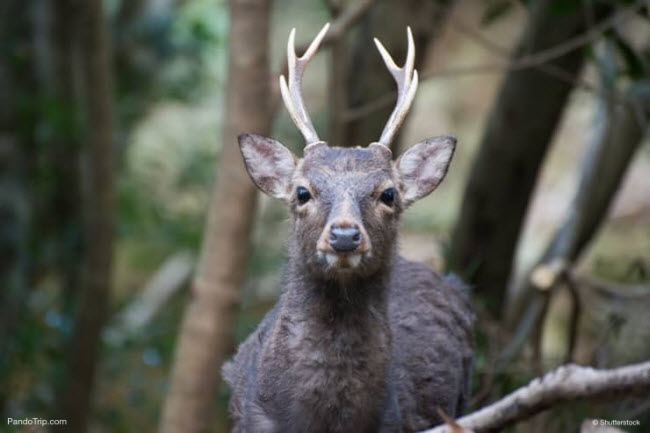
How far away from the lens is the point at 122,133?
10.5m

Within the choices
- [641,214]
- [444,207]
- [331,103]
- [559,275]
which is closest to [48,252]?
[331,103]

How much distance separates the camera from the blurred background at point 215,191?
19.6ft

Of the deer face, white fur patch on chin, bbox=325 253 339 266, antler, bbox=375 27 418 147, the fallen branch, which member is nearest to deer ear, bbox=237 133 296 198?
the deer face

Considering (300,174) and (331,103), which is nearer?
(300,174)

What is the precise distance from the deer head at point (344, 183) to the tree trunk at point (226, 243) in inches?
46.6

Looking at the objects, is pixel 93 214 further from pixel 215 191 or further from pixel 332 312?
pixel 332 312

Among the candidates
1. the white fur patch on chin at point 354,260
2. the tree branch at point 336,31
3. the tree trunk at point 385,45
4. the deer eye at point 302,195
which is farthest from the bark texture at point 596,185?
the white fur patch on chin at point 354,260

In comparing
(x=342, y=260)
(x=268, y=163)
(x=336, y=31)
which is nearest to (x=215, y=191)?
(x=336, y=31)

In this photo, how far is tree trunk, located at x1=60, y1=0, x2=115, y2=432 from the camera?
23.9ft

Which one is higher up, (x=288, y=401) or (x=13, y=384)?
(x=13, y=384)

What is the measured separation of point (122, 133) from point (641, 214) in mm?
8483

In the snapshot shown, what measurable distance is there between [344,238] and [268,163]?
2.53 ft

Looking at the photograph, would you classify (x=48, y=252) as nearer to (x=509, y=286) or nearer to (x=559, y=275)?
(x=509, y=286)

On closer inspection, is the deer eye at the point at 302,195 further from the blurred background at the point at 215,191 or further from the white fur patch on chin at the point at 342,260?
the blurred background at the point at 215,191
